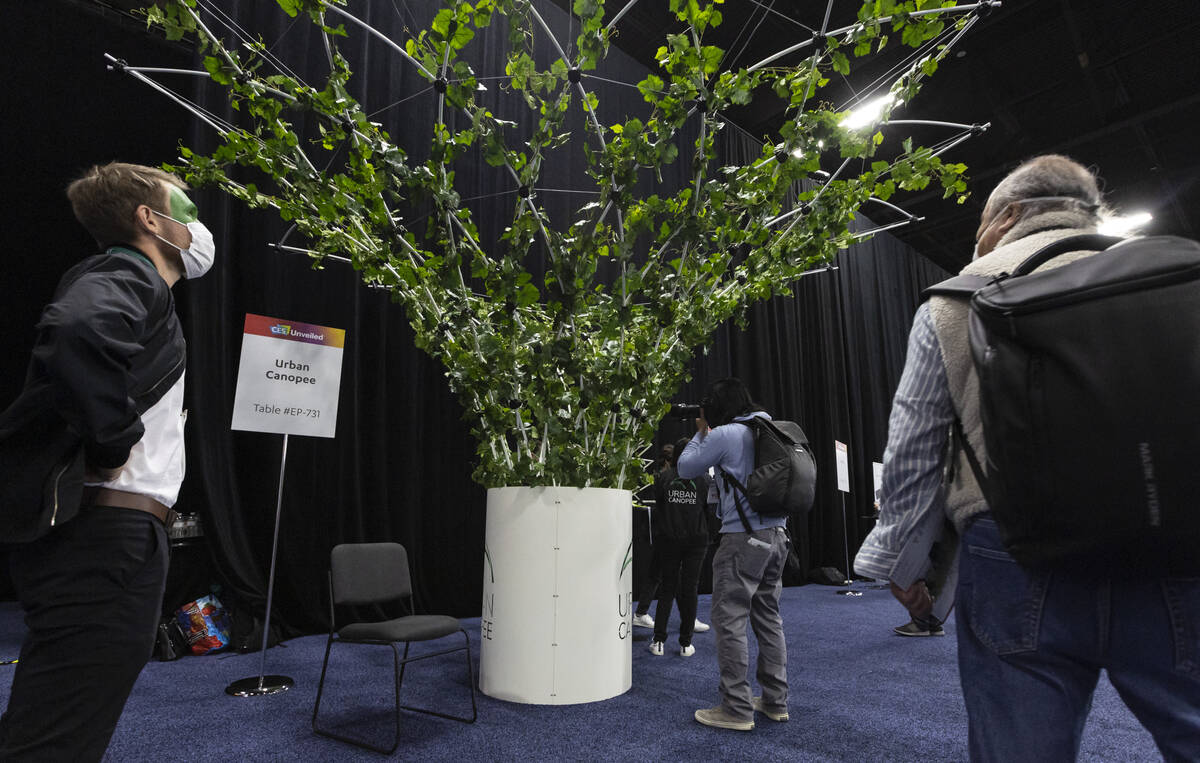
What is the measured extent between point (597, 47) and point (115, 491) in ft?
5.91

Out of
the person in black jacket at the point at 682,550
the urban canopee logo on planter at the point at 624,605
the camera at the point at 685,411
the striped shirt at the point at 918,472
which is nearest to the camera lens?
the striped shirt at the point at 918,472

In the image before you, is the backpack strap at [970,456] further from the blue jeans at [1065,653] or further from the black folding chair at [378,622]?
the black folding chair at [378,622]

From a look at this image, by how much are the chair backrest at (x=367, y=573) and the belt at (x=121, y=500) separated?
1650 mm

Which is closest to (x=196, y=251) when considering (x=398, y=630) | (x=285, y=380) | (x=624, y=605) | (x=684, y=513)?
(x=398, y=630)

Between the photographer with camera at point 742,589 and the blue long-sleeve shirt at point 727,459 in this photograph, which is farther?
the blue long-sleeve shirt at point 727,459

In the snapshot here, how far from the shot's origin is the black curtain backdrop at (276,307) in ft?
13.5

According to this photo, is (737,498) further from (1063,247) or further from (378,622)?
(1063,247)

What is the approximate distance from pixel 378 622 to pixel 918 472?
2.50 metres

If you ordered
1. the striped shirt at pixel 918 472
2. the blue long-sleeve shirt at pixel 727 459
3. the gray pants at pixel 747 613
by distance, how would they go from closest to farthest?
the striped shirt at pixel 918 472 < the gray pants at pixel 747 613 < the blue long-sleeve shirt at pixel 727 459

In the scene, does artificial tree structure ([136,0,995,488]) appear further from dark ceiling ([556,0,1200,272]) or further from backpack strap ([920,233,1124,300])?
dark ceiling ([556,0,1200,272])

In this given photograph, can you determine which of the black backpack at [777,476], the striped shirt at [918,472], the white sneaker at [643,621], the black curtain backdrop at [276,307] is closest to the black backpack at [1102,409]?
the striped shirt at [918,472]

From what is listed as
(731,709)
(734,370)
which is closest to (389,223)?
(731,709)

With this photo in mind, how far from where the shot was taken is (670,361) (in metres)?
2.89

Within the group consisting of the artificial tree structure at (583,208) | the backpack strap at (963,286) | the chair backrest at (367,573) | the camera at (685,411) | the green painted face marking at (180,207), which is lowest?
the chair backrest at (367,573)
